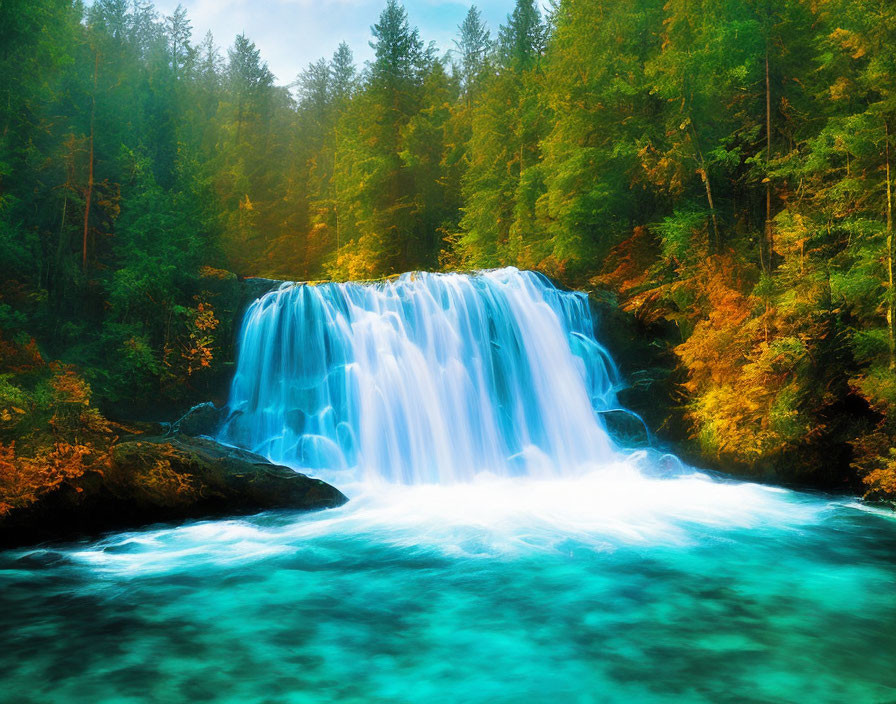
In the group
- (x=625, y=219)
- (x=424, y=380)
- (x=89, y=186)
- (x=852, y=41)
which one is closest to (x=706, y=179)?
(x=625, y=219)

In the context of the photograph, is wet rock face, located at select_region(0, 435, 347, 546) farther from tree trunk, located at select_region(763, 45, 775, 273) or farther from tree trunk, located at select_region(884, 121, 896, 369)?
tree trunk, located at select_region(763, 45, 775, 273)

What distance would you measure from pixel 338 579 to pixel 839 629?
5.33 m

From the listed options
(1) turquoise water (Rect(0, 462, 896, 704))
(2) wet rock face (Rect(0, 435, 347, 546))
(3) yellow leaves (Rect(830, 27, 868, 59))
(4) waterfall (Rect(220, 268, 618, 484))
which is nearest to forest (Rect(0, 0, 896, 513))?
(3) yellow leaves (Rect(830, 27, 868, 59))

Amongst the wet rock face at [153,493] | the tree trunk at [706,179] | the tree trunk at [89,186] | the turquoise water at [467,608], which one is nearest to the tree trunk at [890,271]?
the turquoise water at [467,608]

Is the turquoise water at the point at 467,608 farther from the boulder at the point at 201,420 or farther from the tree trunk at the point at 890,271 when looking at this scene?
the boulder at the point at 201,420

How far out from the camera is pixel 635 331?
16.0m

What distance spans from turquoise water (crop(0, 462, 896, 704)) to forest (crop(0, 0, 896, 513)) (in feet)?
7.33

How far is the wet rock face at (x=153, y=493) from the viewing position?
376 inches

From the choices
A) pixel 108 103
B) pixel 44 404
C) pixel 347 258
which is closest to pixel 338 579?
pixel 44 404

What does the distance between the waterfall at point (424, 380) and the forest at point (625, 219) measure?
1.54 meters

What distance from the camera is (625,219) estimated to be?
18266 mm

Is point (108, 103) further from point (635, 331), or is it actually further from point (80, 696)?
point (80, 696)

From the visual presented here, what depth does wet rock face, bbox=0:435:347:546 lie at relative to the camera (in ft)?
31.3

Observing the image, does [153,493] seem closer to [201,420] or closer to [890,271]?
[201,420]
